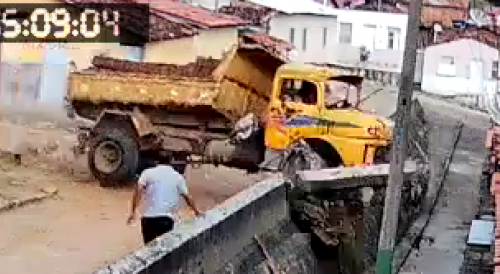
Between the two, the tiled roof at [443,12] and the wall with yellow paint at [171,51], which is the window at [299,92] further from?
the tiled roof at [443,12]

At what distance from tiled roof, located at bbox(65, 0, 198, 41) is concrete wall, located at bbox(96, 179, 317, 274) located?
15.8 meters

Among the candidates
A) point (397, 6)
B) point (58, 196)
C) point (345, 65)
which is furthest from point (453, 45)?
point (58, 196)

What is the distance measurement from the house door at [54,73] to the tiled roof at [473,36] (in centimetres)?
2956

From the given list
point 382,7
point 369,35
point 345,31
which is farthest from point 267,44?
point 382,7

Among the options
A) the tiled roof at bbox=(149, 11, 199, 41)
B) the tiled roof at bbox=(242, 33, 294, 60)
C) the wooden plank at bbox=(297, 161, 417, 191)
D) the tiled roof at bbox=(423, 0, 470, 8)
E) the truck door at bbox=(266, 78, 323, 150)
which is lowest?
the wooden plank at bbox=(297, 161, 417, 191)

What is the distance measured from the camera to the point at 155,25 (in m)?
29.0

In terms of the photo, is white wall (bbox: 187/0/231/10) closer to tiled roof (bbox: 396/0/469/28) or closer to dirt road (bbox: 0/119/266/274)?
dirt road (bbox: 0/119/266/274)

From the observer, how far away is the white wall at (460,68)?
173 ft

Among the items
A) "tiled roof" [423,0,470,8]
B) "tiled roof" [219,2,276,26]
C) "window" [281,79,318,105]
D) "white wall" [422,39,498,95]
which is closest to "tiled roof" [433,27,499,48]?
"white wall" [422,39,498,95]

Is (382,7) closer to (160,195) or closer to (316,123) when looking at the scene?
(316,123)

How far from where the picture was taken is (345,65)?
5425cm
